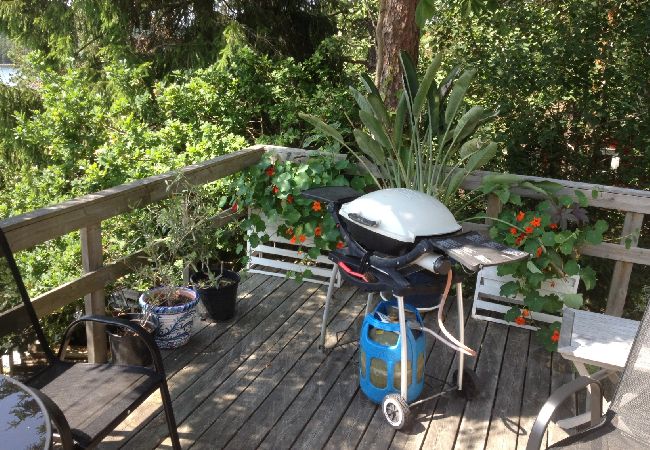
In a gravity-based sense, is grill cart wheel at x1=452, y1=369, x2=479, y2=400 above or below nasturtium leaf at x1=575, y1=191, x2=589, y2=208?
below

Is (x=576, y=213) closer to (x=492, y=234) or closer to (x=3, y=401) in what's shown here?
(x=492, y=234)

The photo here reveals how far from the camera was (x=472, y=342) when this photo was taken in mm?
3266

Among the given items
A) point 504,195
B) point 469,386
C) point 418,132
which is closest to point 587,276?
point 504,195

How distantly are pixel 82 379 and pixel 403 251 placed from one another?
1.29 m

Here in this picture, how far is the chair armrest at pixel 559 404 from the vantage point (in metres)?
1.56

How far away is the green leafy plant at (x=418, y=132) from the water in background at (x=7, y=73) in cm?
614

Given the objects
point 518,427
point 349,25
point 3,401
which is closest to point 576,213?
point 518,427

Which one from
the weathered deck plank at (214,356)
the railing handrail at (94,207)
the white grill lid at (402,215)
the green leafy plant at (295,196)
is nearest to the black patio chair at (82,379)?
the railing handrail at (94,207)

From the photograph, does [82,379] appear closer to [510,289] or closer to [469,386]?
[469,386]

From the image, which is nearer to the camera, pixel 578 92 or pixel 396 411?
pixel 396 411

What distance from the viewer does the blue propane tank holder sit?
246 cm

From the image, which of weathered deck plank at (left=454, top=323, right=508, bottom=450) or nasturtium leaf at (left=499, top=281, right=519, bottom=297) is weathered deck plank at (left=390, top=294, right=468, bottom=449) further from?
nasturtium leaf at (left=499, top=281, right=519, bottom=297)

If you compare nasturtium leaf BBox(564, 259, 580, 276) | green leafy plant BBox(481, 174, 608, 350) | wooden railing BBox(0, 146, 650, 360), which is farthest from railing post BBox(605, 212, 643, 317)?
nasturtium leaf BBox(564, 259, 580, 276)

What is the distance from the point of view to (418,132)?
11.0 feet
